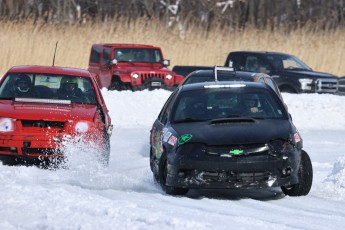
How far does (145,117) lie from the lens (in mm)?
24734

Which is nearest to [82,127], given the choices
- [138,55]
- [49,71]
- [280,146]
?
[49,71]

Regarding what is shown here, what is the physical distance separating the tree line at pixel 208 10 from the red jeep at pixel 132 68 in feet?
54.1

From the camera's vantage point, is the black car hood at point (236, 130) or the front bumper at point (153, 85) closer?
the black car hood at point (236, 130)

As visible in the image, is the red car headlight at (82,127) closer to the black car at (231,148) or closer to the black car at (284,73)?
the black car at (231,148)

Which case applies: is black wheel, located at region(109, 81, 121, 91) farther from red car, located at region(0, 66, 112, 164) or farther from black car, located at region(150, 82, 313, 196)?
black car, located at region(150, 82, 313, 196)

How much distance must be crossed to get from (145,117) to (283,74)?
7570 millimetres

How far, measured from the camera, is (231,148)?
457 inches

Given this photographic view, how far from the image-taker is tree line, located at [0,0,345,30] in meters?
49.2

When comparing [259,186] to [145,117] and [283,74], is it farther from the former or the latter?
[283,74]

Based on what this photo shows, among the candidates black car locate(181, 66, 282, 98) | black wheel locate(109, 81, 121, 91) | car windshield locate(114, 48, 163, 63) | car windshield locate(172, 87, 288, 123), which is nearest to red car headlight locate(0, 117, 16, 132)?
car windshield locate(172, 87, 288, 123)

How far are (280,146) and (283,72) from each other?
1962 cm

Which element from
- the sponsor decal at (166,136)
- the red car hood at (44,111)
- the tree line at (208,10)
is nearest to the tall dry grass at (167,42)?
the tree line at (208,10)

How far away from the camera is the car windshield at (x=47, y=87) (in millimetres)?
15258

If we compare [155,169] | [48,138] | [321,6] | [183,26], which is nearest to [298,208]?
[155,169]
